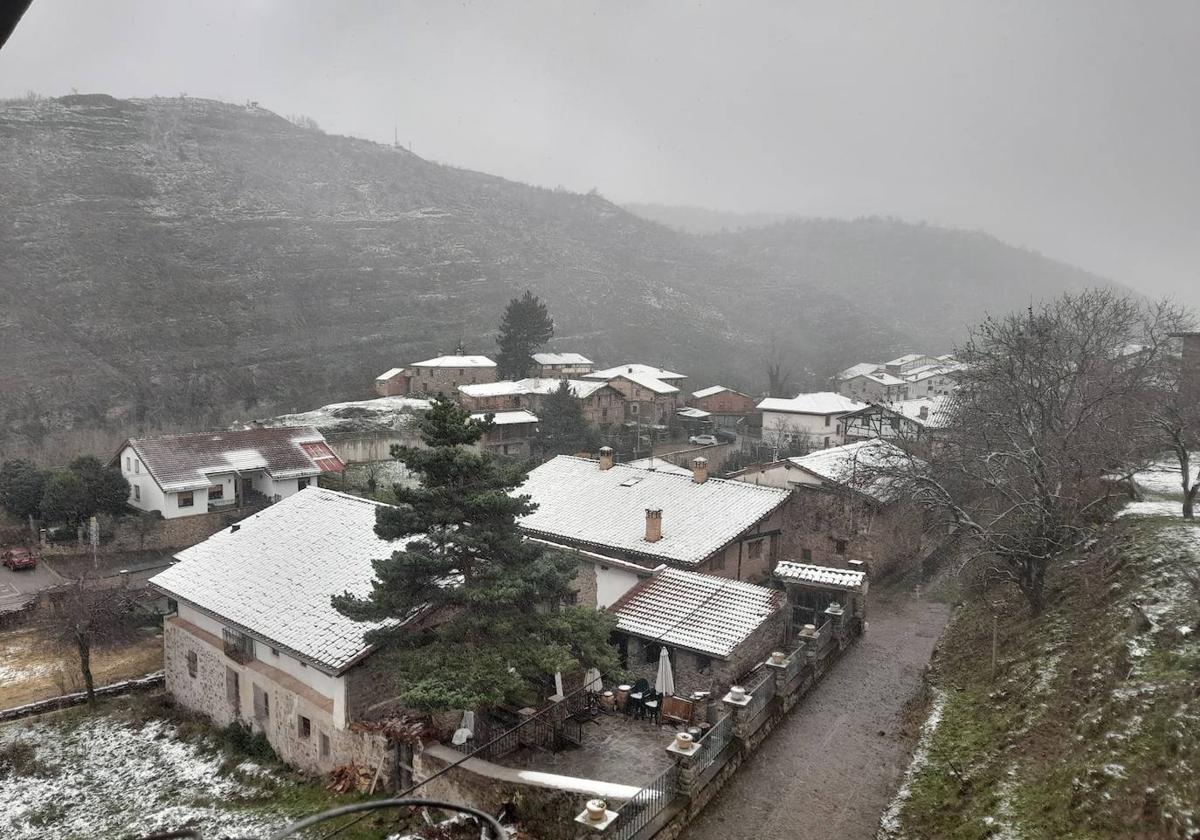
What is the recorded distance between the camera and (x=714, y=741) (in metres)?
13.5

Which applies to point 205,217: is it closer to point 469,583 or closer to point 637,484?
point 637,484

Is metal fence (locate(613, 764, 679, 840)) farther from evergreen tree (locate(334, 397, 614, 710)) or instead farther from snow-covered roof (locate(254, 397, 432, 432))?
snow-covered roof (locate(254, 397, 432, 432))

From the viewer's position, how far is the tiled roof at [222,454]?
123 ft

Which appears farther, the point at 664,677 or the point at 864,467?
the point at 864,467

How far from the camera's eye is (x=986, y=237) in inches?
7628

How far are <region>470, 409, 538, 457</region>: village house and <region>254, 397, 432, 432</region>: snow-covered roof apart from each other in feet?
18.1

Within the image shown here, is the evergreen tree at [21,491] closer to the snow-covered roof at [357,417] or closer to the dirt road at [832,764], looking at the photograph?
the snow-covered roof at [357,417]

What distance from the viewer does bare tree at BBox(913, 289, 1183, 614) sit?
17.8m

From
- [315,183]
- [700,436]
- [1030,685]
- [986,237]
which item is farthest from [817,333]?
[1030,685]

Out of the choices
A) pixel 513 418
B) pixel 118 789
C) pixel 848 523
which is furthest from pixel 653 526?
pixel 513 418

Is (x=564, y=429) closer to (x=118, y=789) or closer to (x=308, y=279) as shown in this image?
(x=118, y=789)

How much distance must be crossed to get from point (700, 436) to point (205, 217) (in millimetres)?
75723

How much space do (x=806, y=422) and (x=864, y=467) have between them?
3324cm

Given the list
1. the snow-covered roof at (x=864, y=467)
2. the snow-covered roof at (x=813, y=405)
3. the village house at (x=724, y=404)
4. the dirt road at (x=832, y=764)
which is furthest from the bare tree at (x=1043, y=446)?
the village house at (x=724, y=404)
